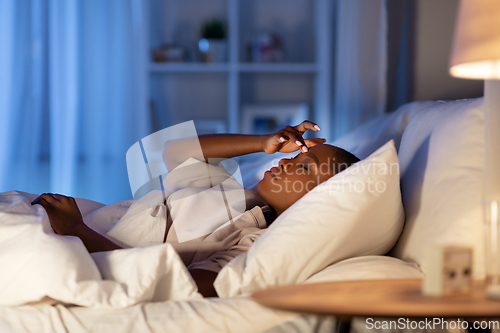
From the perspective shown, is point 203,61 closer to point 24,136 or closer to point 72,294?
point 24,136

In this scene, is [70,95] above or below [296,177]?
above

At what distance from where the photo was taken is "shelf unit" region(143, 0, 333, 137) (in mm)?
2848

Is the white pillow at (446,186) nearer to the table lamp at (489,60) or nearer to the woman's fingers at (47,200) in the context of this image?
the table lamp at (489,60)

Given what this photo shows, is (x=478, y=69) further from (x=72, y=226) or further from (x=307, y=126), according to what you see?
(x=72, y=226)

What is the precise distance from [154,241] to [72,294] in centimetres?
40

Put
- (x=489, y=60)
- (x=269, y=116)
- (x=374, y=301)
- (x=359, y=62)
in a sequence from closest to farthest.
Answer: (x=374, y=301) < (x=489, y=60) < (x=359, y=62) < (x=269, y=116)

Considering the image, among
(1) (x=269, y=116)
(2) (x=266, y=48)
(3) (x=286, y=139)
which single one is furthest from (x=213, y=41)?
(3) (x=286, y=139)

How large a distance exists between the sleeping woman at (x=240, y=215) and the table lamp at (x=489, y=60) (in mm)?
529

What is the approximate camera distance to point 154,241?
1.13 m

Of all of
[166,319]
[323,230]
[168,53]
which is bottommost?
[166,319]

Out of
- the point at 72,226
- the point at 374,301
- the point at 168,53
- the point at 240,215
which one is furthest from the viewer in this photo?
the point at 168,53

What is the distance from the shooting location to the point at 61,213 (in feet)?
3.47

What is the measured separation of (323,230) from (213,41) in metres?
2.24

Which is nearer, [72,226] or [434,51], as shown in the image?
[72,226]
